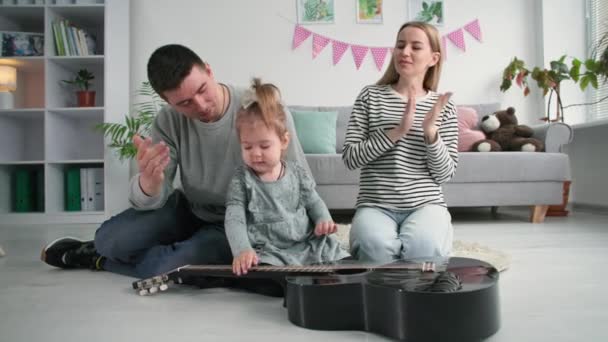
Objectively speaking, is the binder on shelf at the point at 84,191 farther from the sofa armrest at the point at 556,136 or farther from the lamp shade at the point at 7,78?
the sofa armrest at the point at 556,136

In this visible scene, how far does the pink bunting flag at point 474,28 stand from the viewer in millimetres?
3674

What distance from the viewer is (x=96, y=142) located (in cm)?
364

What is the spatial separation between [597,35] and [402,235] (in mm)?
3166

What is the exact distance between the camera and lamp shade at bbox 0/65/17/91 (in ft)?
10.5

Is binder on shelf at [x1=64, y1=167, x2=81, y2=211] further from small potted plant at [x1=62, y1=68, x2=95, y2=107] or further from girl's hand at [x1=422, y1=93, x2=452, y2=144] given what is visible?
girl's hand at [x1=422, y1=93, x2=452, y2=144]

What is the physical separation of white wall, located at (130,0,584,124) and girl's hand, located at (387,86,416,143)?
2.43 meters

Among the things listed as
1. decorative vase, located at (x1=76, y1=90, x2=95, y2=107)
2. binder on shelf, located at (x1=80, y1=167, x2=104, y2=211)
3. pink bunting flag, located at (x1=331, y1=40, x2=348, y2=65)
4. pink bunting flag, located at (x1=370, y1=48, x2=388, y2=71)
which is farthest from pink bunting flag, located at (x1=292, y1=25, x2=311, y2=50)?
binder on shelf, located at (x1=80, y1=167, x2=104, y2=211)

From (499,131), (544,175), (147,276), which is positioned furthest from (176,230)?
(499,131)

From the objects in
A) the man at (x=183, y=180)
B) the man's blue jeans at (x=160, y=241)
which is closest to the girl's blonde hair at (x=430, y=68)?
the man at (x=183, y=180)

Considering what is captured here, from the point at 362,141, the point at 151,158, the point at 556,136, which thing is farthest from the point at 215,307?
the point at 556,136

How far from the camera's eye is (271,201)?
1234mm

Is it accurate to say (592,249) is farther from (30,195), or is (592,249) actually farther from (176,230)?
(30,195)

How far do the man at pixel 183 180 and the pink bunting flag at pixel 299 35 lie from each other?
232 cm

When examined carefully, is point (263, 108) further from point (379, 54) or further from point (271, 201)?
point (379, 54)
